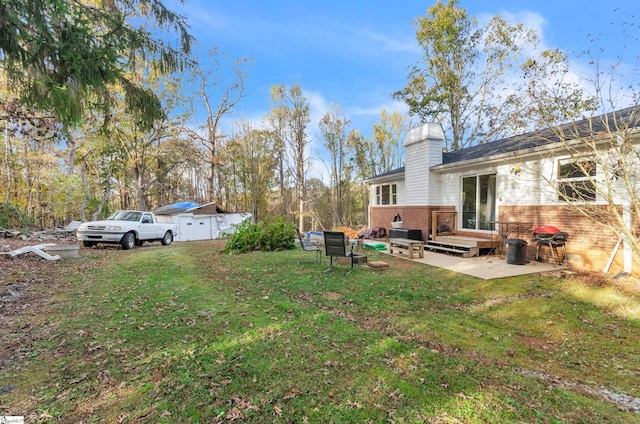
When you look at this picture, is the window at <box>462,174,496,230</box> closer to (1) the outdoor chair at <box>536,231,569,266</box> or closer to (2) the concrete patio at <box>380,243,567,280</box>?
(2) the concrete patio at <box>380,243,567,280</box>

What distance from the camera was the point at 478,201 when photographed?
10203mm

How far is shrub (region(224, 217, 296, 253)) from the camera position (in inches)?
447

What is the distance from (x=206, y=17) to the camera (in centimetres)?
843

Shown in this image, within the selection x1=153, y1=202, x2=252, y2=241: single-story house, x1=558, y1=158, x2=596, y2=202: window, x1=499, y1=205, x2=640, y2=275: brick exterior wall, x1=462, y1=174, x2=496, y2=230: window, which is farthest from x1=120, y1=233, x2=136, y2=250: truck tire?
x1=558, y1=158, x2=596, y2=202: window

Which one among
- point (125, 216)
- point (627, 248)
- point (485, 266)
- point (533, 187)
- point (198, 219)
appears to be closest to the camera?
point (627, 248)

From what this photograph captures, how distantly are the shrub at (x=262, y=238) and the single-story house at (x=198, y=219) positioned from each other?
7078mm

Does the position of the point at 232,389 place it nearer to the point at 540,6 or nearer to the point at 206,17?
the point at 206,17

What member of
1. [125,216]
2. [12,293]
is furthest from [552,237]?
[125,216]

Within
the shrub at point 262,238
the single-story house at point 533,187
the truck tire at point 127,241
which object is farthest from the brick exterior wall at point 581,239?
the truck tire at point 127,241

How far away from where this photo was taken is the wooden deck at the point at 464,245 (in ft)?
30.3

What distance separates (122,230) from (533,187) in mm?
14281

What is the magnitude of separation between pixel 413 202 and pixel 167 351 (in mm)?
11089

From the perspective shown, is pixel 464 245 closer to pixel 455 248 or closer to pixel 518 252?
pixel 455 248

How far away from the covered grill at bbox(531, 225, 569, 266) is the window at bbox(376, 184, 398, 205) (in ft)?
24.3
